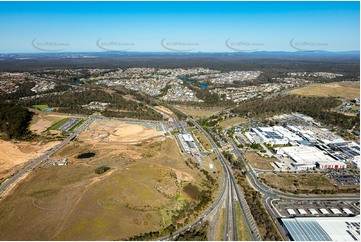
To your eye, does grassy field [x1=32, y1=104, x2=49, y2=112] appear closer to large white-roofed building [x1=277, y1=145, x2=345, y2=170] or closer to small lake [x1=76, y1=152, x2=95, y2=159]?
small lake [x1=76, y1=152, x2=95, y2=159]

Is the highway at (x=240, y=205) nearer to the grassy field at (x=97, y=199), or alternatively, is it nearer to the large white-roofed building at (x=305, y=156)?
the grassy field at (x=97, y=199)

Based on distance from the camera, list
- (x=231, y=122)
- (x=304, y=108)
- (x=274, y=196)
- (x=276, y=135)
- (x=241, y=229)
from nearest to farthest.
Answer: (x=241, y=229), (x=274, y=196), (x=276, y=135), (x=231, y=122), (x=304, y=108)

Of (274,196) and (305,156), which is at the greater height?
(305,156)

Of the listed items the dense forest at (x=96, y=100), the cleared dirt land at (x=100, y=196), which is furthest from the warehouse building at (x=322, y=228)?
the dense forest at (x=96, y=100)

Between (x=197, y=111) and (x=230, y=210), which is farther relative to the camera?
(x=197, y=111)

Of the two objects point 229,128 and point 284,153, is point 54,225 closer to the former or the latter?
point 284,153

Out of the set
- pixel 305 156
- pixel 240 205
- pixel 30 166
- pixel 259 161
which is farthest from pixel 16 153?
pixel 305 156

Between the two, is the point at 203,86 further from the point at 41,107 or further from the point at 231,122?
the point at 41,107
